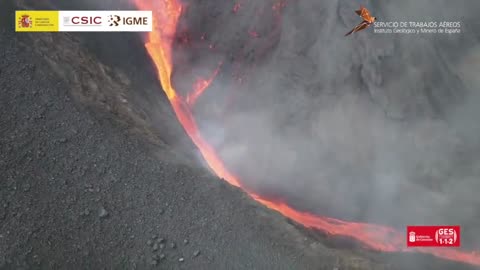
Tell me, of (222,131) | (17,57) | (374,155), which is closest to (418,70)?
(374,155)

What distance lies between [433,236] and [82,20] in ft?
39.4

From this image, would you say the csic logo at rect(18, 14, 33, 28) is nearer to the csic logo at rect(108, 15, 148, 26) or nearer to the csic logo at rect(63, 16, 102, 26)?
the csic logo at rect(63, 16, 102, 26)

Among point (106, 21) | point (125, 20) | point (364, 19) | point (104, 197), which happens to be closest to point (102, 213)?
point (104, 197)

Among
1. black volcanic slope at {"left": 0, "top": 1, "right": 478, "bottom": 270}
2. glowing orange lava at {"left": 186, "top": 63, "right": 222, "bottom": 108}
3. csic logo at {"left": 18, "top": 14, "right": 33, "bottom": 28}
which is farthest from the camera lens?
glowing orange lava at {"left": 186, "top": 63, "right": 222, "bottom": 108}

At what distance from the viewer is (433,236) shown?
43.7ft

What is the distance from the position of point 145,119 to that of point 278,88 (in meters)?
5.05

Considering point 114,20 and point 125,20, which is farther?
point 125,20

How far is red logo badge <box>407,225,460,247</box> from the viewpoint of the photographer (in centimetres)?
1288

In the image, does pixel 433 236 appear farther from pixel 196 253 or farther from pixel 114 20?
pixel 114 20

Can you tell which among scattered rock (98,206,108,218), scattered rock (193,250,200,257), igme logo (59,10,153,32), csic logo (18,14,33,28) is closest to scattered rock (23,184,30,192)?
scattered rock (98,206,108,218)

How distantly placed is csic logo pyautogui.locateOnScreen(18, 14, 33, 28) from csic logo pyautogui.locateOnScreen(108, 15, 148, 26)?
255 cm

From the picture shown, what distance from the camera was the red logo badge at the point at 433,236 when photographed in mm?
12875

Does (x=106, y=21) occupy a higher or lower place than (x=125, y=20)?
lower

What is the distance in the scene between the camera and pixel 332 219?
14.8 m
